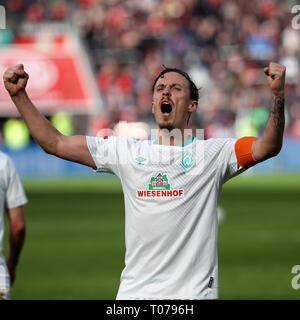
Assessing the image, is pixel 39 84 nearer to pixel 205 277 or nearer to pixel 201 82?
pixel 201 82

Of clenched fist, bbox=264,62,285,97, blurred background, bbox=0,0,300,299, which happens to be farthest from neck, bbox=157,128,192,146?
blurred background, bbox=0,0,300,299

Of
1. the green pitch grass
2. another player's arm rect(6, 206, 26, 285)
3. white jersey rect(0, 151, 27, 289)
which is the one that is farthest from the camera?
the green pitch grass

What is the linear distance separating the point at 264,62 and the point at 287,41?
4.40 ft

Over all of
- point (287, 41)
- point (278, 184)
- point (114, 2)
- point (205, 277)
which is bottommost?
point (205, 277)

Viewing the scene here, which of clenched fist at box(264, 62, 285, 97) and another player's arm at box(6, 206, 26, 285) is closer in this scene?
clenched fist at box(264, 62, 285, 97)

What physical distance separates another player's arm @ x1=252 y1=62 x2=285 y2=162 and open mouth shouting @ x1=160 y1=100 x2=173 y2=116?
0.52 m

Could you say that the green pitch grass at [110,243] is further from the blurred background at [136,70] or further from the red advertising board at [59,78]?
the red advertising board at [59,78]

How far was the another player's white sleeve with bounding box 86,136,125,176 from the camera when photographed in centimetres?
447

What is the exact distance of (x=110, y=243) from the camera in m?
14.1

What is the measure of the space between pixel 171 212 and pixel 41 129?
0.79m

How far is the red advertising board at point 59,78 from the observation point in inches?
1212

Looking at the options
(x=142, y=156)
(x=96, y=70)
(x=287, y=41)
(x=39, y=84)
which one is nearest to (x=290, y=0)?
(x=287, y=41)

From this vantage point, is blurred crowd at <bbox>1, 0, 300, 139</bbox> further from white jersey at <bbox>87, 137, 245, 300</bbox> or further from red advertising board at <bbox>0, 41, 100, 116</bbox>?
white jersey at <bbox>87, 137, 245, 300</bbox>

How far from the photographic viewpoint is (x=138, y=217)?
4359mm
